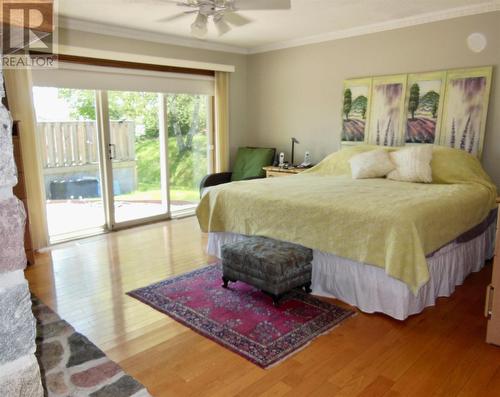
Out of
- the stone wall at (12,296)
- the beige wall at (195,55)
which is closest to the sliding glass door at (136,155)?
the beige wall at (195,55)

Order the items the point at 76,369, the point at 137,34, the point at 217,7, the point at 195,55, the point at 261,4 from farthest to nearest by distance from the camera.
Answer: the point at 195,55 < the point at 137,34 < the point at 261,4 < the point at 217,7 < the point at 76,369

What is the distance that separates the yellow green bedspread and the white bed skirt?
0.15 meters

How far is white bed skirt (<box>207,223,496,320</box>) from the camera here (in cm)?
270

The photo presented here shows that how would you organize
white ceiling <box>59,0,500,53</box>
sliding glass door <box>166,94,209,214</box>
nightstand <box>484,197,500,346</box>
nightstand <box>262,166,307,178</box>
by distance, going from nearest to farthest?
nightstand <box>484,197,500,346</box> → white ceiling <box>59,0,500,53</box> → nightstand <box>262,166,307,178</box> → sliding glass door <box>166,94,209,214</box>

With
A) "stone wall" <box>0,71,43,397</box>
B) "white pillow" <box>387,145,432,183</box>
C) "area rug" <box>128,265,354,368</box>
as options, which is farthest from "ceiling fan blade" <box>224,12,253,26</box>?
"stone wall" <box>0,71,43,397</box>

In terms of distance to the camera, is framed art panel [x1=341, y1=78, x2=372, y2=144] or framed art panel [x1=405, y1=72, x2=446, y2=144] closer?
framed art panel [x1=405, y1=72, x2=446, y2=144]

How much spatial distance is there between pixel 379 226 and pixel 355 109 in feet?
8.70

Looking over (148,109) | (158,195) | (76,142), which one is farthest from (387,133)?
(76,142)

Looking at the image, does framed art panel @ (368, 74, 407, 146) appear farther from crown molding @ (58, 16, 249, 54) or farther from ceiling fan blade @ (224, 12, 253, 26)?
crown molding @ (58, 16, 249, 54)

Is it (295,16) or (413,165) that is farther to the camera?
(295,16)

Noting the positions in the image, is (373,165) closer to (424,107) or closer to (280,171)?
(424,107)

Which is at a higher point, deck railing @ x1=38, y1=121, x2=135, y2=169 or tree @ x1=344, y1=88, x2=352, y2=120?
tree @ x1=344, y1=88, x2=352, y2=120

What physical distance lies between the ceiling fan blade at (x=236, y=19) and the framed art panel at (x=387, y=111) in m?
1.66

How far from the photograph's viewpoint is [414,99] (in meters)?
4.40
